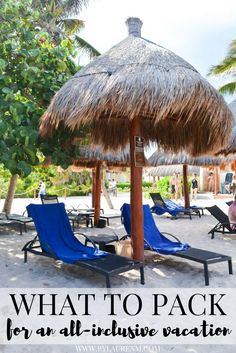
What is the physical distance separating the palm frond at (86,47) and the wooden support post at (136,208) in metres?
14.6

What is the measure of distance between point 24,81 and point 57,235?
2522mm

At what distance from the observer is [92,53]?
18.6 m

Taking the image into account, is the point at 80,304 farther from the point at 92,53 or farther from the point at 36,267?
the point at 92,53

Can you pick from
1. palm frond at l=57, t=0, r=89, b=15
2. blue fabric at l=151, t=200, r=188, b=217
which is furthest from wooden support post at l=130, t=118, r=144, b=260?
palm frond at l=57, t=0, r=89, b=15

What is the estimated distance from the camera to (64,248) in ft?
16.3

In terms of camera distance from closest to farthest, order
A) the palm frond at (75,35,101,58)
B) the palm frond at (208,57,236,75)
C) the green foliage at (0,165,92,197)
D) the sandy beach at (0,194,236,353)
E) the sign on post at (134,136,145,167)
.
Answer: the sandy beach at (0,194,236,353) < the sign on post at (134,136,145,167) < the palm frond at (208,57,236,75) < the palm frond at (75,35,101,58) < the green foliage at (0,165,92,197)

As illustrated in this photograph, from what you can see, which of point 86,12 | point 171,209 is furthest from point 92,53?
point 171,209

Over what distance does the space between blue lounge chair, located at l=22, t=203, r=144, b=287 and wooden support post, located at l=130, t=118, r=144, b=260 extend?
46cm

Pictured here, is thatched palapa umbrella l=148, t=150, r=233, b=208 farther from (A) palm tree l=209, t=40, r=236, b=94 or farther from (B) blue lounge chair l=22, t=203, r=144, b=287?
(B) blue lounge chair l=22, t=203, r=144, b=287

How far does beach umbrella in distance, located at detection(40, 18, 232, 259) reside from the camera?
4230 mm

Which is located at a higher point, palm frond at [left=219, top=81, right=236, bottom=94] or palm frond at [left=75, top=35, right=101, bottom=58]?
palm frond at [left=75, top=35, right=101, bottom=58]

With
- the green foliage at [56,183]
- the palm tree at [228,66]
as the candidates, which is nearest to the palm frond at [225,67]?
the palm tree at [228,66]

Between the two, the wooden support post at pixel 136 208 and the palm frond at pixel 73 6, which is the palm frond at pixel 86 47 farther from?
the wooden support post at pixel 136 208

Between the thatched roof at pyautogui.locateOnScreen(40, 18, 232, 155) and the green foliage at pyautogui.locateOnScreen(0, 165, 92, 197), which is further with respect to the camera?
the green foliage at pyautogui.locateOnScreen(0, 165, 92, 197)
